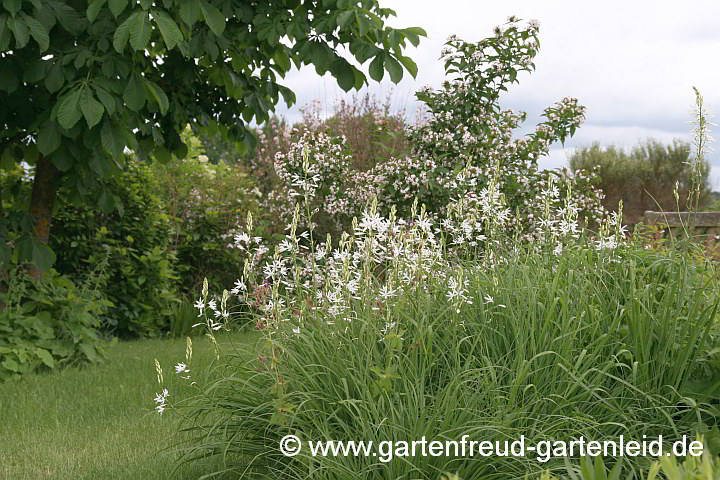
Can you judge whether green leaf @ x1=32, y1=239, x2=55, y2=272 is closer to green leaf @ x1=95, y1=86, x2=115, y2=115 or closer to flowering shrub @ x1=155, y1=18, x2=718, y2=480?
green leaf @ x1=95, y1=86, x2=115, y2=115

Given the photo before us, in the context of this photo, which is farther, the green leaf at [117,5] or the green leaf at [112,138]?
the green leaf at [112,138]

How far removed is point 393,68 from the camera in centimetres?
447

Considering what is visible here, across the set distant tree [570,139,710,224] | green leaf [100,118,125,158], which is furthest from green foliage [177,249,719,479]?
distant tree [570,139,710,224]

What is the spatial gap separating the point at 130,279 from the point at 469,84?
4.40m

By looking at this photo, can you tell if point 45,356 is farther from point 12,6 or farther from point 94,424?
point 12,6

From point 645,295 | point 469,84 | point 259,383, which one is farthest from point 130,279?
point 645,295

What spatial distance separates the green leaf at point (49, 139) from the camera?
473 cm

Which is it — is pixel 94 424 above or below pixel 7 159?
below

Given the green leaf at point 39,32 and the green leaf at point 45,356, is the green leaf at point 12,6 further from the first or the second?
the green leaf at point 45,356

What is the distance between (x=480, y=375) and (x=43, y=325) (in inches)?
185

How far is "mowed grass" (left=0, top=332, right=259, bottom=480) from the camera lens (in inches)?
150

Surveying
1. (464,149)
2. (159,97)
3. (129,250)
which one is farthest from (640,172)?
(159,97)

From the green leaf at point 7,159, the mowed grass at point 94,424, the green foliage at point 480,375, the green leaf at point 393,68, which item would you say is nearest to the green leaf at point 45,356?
the mowed grass at point 94,424

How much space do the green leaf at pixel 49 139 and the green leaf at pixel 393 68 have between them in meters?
2.20
